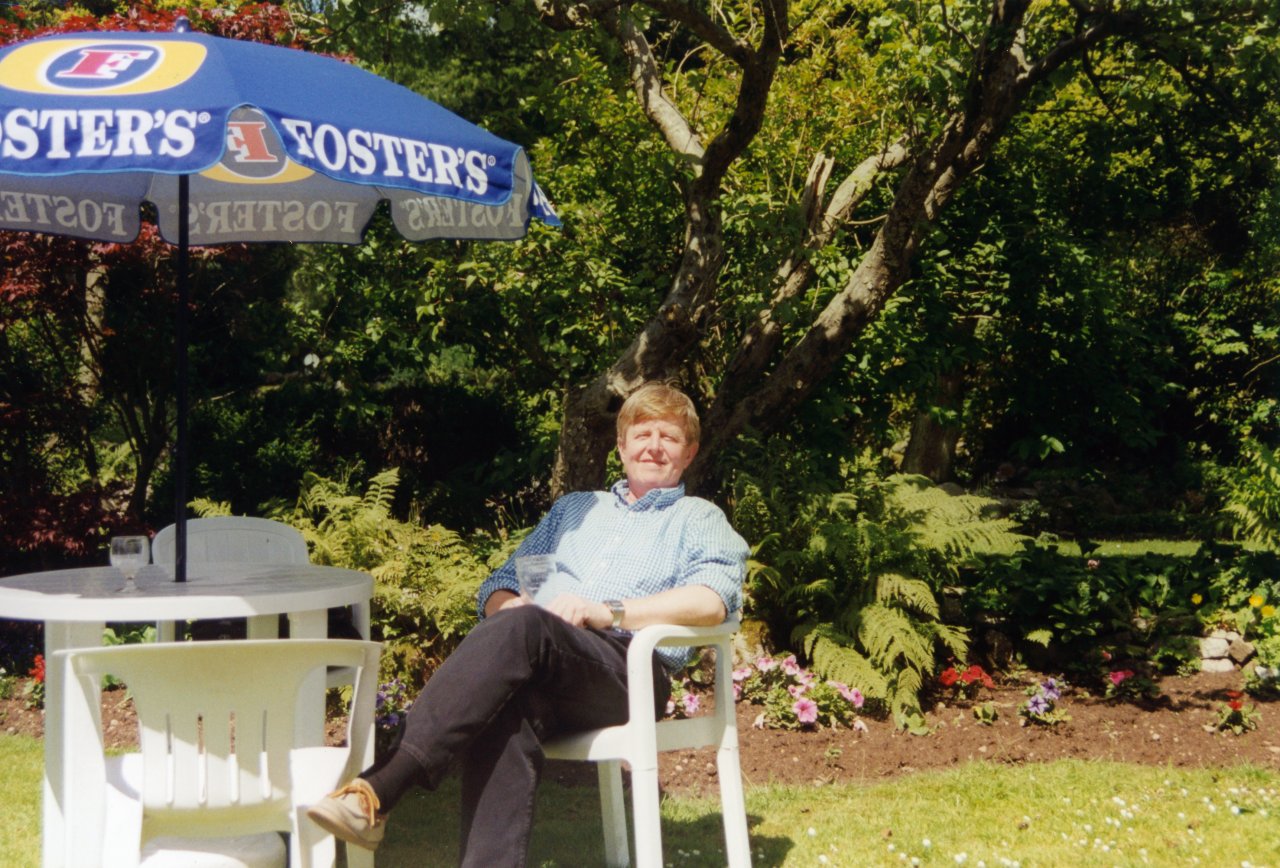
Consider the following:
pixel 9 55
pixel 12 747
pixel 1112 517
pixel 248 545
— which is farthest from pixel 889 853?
pixel 1112 517

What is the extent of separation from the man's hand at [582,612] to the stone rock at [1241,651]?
3927 mm

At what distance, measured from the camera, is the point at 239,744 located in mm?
2426

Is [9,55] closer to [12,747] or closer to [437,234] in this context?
[437,234]

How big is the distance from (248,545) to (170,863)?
6.48 feet

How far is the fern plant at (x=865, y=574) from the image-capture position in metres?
5.33

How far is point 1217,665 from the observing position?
587cm

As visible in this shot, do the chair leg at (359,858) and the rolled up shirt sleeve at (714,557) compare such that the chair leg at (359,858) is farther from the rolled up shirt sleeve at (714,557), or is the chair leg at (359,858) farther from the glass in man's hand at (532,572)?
the rolled up shirt sleeve at (714,557)

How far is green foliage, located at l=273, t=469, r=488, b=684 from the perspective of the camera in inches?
212

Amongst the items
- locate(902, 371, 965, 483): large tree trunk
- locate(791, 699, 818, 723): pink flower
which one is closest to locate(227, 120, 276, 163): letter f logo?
locate(791, 699, 818, 723): pink flower

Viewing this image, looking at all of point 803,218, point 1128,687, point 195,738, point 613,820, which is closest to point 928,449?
point 803,218

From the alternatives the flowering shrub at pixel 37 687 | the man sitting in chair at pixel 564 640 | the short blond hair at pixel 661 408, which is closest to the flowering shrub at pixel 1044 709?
the man sitting in chair at pixel 564 640

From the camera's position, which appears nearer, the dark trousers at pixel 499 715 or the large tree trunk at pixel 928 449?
the dark trousers at pixel 499 715

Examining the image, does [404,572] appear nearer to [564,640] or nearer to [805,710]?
[805,710]

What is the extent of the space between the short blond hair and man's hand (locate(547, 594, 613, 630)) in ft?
1.93
